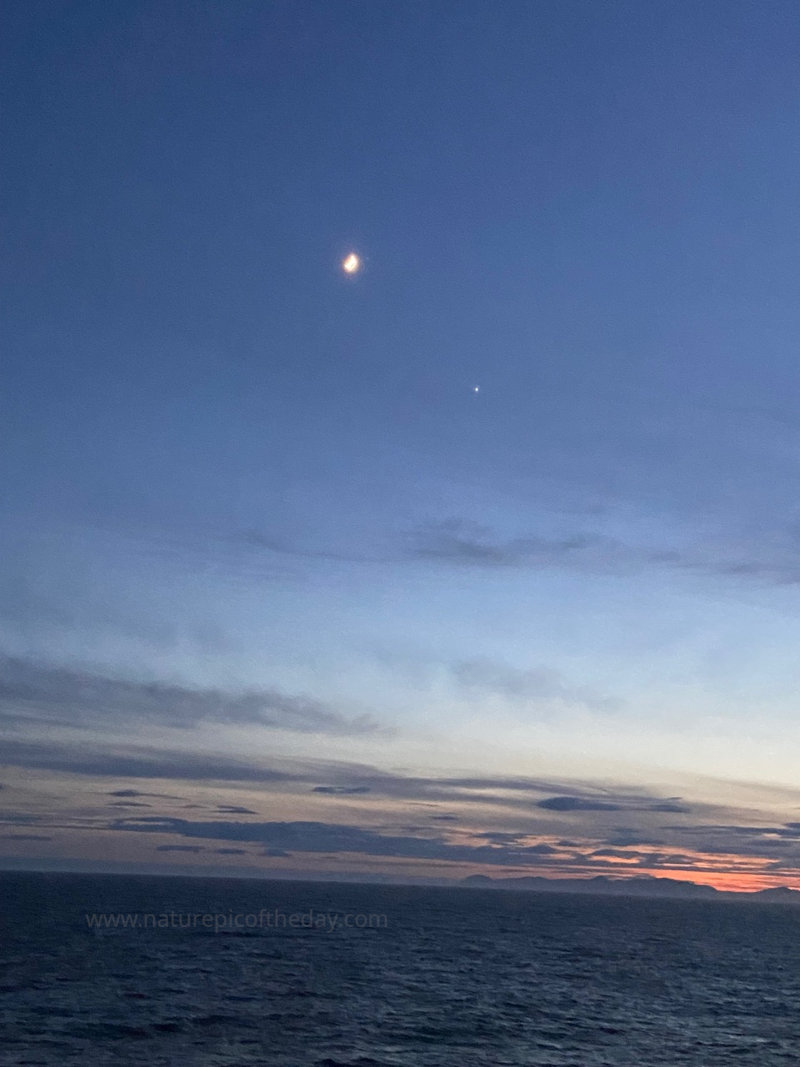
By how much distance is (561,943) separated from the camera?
163 metres

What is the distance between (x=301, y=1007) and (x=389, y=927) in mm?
119810

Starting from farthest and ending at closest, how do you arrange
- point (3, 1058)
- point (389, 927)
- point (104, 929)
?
point (389, 927)
point (104, 929)
point (3, 1058)

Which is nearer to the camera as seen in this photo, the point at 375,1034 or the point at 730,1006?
the point at 375,1034

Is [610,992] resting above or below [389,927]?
above

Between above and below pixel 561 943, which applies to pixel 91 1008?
above

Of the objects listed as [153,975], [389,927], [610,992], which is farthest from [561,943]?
[153,975]

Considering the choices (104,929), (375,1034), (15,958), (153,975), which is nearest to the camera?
(375,1034)

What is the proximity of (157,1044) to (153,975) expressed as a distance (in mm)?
36701

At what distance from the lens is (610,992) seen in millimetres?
97688

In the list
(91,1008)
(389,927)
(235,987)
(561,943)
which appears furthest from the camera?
(389,927)

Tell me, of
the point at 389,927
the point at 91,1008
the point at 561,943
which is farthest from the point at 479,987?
the point at 389,927

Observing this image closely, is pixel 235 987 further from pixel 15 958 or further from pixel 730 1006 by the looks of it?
pixel 730 1006

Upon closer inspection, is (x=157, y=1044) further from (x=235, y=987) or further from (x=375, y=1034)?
(x=235, y=987)

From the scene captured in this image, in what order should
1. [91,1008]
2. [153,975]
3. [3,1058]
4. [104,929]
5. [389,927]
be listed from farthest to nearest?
[389,927]
[104,929]
[153,975]
[91,1008]
[3,1058]
